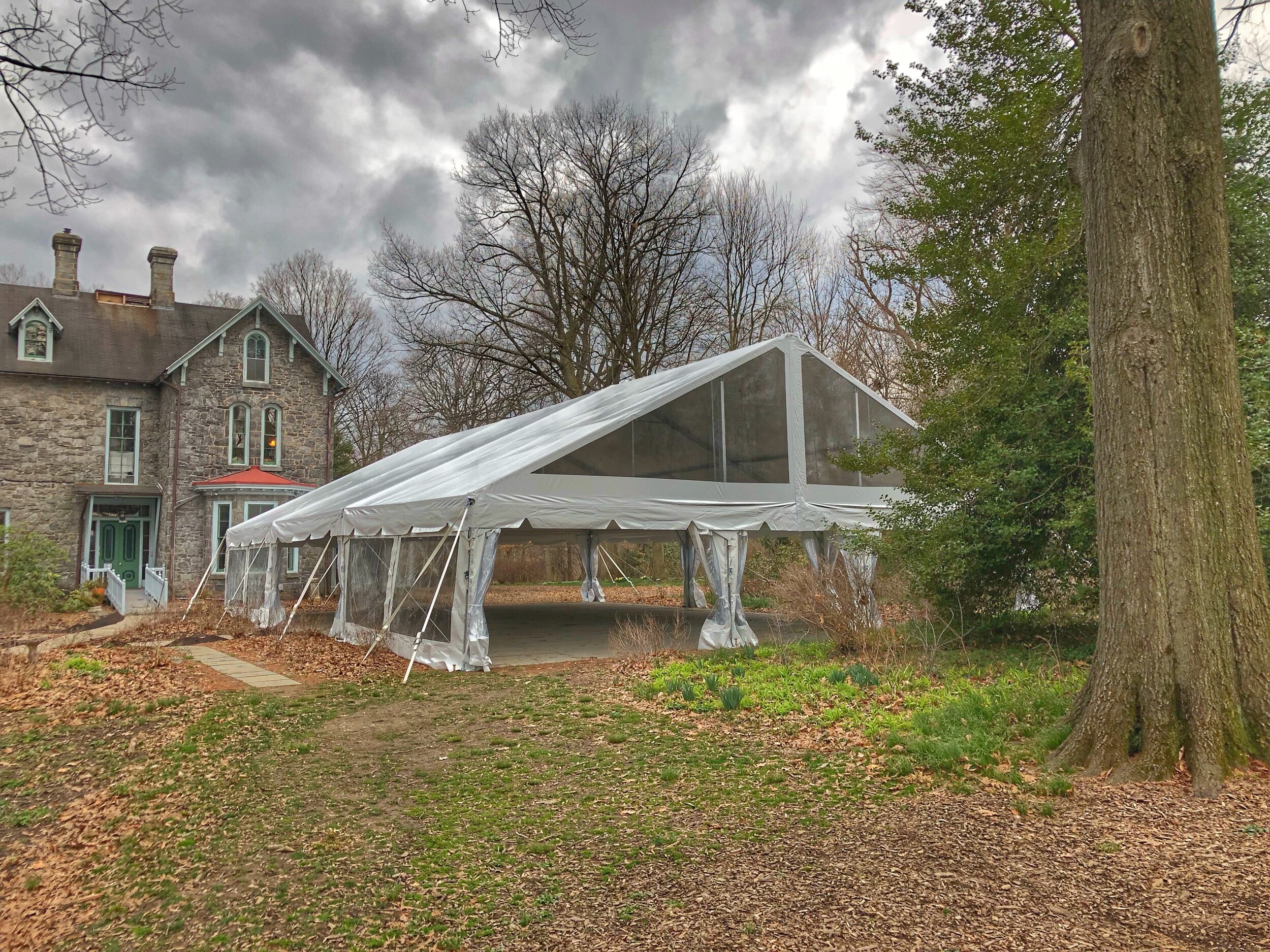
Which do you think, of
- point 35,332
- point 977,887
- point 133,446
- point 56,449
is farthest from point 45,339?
point 977,887

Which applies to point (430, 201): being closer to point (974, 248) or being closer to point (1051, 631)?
point (974, 248)

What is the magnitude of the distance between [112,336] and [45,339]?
156 centimetres

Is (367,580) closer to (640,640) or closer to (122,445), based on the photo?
(640,640)

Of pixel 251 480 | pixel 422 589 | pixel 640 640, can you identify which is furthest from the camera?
pixel 251 480

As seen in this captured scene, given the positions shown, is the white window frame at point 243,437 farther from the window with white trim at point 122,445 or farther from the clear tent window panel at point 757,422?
the clear tent window panel at point 757,422

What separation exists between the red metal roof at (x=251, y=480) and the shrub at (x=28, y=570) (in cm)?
426

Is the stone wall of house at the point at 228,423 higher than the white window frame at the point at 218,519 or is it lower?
higher

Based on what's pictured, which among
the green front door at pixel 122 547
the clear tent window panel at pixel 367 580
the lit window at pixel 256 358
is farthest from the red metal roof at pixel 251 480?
the clear tent window panel at pixel 367 580

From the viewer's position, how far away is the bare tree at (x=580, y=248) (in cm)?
2317

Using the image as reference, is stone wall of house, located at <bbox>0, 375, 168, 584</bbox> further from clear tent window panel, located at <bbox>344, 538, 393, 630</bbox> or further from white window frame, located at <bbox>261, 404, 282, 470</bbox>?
clear tent window panel, located at <bbox>344, 538, 393, 630</bbox>

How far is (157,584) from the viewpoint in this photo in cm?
1845

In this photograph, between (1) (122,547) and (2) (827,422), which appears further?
(1) (122,547)

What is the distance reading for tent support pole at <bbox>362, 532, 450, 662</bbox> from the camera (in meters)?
9.15

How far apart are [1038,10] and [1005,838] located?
9.08 meters
